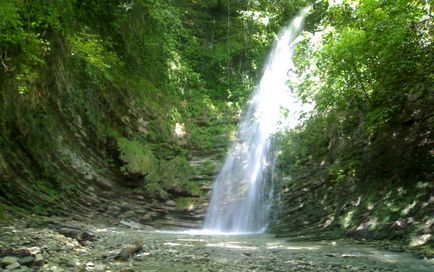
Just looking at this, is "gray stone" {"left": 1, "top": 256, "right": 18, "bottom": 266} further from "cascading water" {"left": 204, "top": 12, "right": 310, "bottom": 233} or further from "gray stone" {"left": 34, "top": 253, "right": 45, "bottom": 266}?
"cascading water" {"left": 204, "top": 12, "right": 310, "bottom": 233}

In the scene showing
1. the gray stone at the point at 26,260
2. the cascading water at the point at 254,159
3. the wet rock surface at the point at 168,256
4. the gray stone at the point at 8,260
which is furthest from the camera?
the cascading water at the point at 254,159

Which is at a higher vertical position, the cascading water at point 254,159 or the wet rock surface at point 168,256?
the cascading water at point 254,159

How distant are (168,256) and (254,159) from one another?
8.09 meters

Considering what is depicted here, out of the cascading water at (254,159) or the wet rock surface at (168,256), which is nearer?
the wet rock surface at (168,256)

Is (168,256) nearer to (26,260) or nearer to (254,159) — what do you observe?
(26,260)

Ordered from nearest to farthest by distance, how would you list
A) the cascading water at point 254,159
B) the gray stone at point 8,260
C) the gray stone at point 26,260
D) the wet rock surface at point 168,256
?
the gray stone at point 8,260 → the gray stone at point 26,260 → the wet rock surface at point 168,256 → the cascading water at point 254,159

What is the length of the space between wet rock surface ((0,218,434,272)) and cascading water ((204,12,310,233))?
4.78 m

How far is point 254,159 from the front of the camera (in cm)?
1338

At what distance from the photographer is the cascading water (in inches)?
453

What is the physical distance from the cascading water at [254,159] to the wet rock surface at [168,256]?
4783mm

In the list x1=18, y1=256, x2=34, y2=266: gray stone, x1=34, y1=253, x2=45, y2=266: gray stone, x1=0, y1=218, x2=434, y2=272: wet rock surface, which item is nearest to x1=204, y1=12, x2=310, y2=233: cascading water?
x1=0, y1=218, x2=434, y2=272: wet rock surface

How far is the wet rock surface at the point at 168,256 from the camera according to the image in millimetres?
4395

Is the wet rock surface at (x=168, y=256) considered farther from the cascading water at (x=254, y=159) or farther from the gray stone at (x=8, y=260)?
the cascading water at (x=254, y=159)

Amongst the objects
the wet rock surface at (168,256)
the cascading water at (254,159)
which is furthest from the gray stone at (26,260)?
the cascading water at (254,159)
